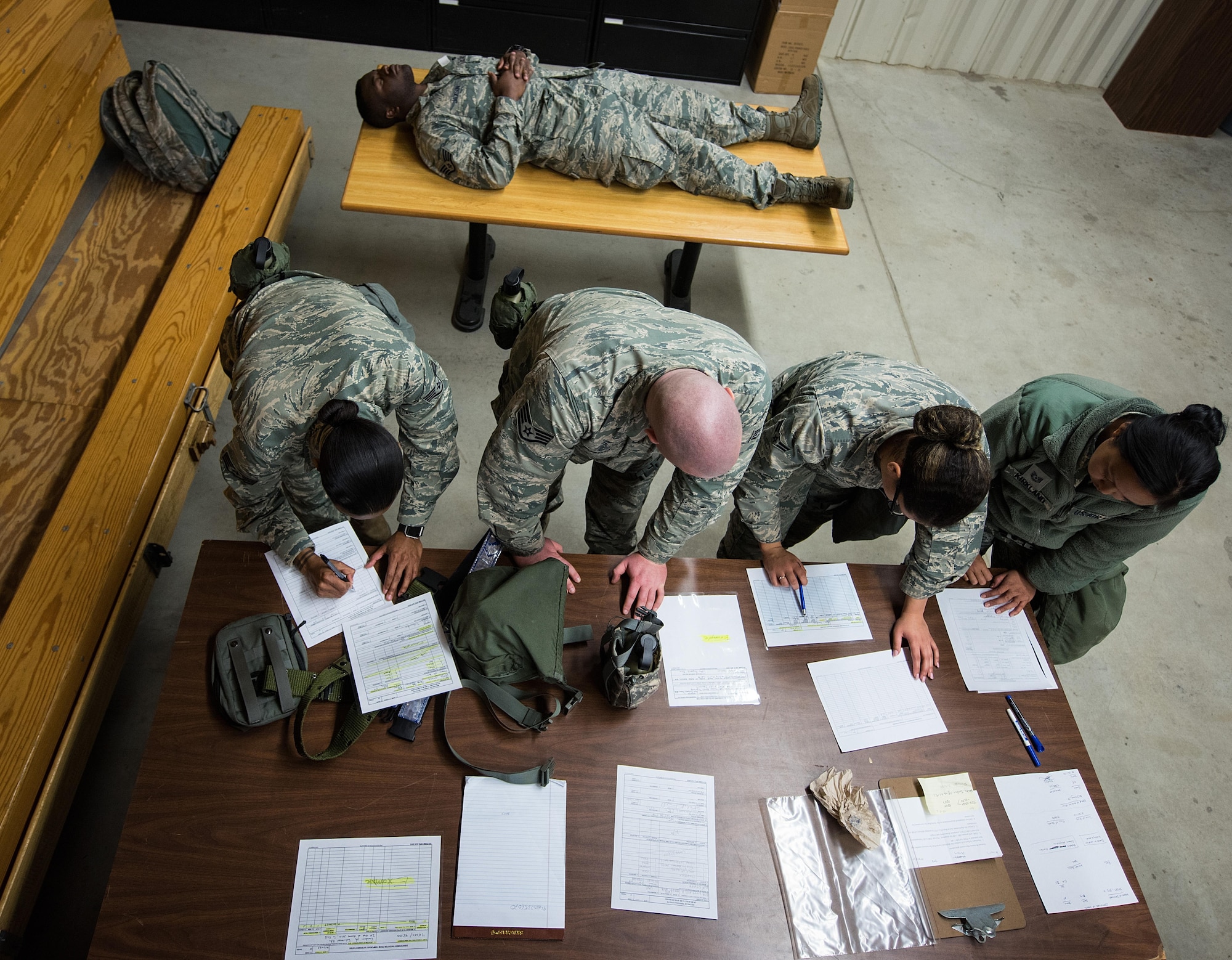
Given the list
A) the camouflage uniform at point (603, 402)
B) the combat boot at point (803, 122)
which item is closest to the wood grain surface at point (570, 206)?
the combat boot at point (803, 122)

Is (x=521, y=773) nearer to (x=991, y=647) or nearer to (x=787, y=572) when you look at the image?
(x=787, y=572)

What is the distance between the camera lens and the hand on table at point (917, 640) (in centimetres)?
173

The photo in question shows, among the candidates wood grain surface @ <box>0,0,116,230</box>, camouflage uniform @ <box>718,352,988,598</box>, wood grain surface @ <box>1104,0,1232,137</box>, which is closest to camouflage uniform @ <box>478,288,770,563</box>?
camouflage uniform @ <box>718,352,988,598</box>

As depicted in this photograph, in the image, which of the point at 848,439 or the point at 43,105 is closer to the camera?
the point at 848,439

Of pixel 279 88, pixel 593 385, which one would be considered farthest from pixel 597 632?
pixel 279 88

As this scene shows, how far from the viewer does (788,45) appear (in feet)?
13.9

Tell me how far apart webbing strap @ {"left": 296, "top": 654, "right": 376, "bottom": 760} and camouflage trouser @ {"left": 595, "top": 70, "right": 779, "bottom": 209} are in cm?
208

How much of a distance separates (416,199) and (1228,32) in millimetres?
4819

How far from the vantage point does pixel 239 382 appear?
1.60 meters

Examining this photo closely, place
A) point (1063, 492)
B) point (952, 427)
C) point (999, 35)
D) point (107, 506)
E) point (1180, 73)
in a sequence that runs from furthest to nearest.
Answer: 1. point (999, 35)
2. point (1180, 73)
3. point (107, 506)
4. point (1063, 492)
5. point (952, 427)

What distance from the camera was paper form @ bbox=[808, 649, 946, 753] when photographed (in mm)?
1628

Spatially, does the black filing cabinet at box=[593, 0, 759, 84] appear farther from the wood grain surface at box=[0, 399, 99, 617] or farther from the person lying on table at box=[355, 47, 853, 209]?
the wood grain surface at box=[0, 399, 99, 617]

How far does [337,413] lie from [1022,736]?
5.44ft

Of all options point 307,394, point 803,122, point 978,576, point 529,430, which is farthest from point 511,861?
point 803,122
